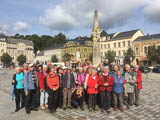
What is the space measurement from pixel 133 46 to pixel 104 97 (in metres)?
45.6

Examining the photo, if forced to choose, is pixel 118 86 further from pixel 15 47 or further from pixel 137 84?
pixel 15 47

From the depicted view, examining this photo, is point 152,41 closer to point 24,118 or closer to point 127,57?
point 127,57

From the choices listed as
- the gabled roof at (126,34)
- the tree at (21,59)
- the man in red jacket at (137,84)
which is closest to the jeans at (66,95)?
the man in red jacket at (137,84)

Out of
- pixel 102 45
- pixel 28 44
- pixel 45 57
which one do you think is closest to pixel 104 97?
pixel 102 45

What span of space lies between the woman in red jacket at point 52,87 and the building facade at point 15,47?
78.6 meters

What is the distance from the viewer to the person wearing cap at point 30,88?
19.7 feet

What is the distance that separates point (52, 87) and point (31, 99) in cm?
114

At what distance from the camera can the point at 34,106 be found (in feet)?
21.6

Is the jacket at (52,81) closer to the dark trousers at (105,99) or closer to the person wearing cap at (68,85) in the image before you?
the person wearing cap at (68,85)

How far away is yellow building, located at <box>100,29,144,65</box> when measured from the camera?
165 feet

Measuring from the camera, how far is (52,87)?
6137 mm

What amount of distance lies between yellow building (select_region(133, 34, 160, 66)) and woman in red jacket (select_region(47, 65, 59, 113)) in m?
40.1

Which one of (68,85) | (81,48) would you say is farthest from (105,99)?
(81,48)

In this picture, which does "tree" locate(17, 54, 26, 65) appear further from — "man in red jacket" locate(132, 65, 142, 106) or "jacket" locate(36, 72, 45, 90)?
"man in red jacket" locate(132, 65, 142, 106)
